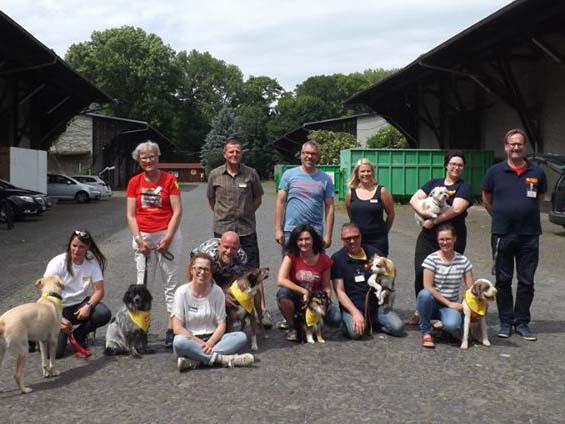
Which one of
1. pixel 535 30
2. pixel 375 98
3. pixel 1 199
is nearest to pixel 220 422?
pixel 1 199

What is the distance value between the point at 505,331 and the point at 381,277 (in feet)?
4.22

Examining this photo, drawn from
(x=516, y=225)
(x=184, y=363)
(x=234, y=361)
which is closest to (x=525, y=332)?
(x=516, y=225)

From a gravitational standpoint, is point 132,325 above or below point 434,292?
below

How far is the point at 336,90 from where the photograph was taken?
354 ft

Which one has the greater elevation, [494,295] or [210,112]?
[210,112]

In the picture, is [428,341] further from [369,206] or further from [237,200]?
[237,200]

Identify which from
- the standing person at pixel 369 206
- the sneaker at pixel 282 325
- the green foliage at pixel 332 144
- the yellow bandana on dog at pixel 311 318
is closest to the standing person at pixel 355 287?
the standing person at pixel 369 206

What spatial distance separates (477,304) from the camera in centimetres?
593

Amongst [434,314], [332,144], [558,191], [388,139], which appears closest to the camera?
[434,314]

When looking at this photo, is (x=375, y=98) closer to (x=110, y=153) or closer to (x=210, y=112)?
(x=110, y=153)

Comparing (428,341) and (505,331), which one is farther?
(505,331)

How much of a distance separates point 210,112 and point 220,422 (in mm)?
100906

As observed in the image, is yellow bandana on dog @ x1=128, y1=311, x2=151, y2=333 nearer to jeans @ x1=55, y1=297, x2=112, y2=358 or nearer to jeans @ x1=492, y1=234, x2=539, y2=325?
jeans @ x1=55, y1=297, x2=112, y2=358

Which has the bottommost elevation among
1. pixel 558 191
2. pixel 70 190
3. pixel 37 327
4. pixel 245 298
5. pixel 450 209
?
pixel 37 327
